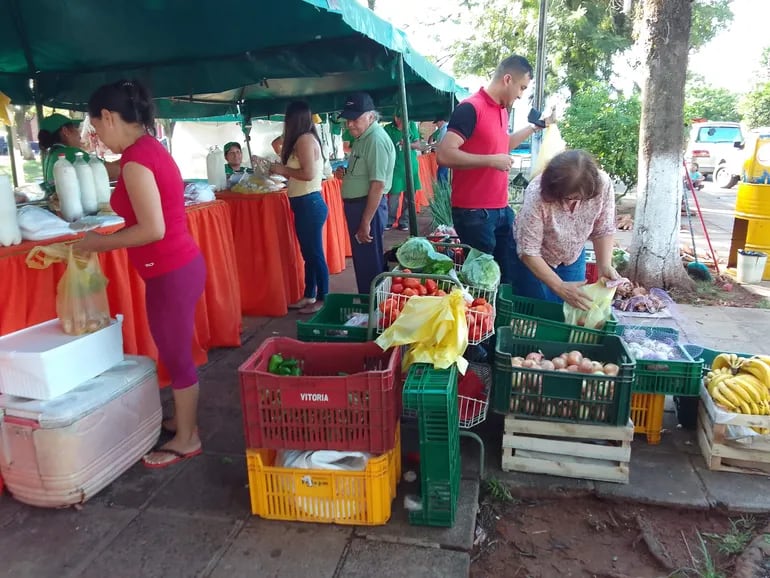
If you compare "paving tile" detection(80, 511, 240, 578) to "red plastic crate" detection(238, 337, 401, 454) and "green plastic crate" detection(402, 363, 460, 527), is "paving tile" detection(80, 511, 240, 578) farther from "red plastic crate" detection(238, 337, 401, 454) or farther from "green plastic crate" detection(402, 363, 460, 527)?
"green plastic crate" detection(402, 363, 460, 527)

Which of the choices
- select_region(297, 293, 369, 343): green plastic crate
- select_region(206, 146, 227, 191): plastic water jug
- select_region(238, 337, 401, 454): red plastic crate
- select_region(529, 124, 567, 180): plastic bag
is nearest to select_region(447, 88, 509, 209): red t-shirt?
select_region(529, 124, 567, 180): plastic bag

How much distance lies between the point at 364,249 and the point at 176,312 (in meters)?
1.88

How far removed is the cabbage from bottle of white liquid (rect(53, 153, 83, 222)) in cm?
226

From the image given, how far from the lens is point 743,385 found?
9.36 ft

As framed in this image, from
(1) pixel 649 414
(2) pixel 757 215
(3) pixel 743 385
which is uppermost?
(2) pixel 757 215

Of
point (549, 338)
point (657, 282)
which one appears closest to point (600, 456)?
point (549, 338)

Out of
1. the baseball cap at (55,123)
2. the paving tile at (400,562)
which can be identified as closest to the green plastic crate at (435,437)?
the paving tile at (400,562)

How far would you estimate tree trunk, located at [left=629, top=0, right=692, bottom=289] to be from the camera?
18.4 feet

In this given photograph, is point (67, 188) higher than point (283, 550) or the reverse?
higher

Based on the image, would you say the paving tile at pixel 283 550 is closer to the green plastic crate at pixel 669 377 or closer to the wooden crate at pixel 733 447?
the green plastic crate at pixel 669 377

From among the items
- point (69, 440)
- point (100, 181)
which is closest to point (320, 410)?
point (69, 440)

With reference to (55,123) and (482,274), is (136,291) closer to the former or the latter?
(55,123)

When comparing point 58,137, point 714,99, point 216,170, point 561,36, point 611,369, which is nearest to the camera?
point 611,369

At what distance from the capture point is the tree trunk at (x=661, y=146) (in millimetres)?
5621
